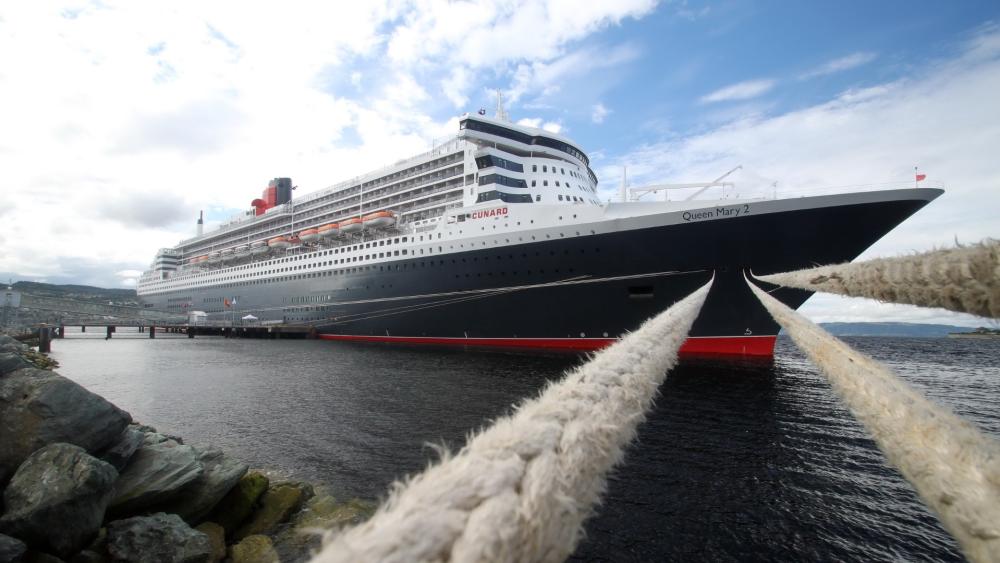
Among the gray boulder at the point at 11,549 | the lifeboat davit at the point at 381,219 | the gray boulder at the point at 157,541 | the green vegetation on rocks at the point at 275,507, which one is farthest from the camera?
the lifeboat davit at the point at 381,219

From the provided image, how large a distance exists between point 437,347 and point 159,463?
700 inches

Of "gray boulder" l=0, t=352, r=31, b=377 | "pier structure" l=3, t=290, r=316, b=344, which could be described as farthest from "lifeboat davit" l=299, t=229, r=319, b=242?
"gray boulder" l=0, t=352, r=31, b=377

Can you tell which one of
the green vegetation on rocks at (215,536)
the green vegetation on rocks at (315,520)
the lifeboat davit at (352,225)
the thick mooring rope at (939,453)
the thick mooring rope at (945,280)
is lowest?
the green vegetation on rocks at (315,520)

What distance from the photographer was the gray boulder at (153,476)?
4.45m

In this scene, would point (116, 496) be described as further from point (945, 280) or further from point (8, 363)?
point (945, 280)

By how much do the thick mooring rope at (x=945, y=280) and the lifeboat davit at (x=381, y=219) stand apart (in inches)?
1015

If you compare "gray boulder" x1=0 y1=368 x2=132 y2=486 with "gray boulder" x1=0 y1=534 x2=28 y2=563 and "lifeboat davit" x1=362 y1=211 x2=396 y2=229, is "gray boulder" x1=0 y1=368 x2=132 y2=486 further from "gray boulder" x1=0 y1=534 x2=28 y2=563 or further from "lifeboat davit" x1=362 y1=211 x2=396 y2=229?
"lifeboat davit" x1=362 y1=211 x2=396 y2=229

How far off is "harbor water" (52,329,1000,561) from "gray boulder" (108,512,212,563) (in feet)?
7.16

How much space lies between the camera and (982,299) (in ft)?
3.91

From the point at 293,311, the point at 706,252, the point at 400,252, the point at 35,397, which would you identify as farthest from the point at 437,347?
the point at 35,397

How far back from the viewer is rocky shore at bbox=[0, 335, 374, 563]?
12.1 feet

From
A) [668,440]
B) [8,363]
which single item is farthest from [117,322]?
[668,440]

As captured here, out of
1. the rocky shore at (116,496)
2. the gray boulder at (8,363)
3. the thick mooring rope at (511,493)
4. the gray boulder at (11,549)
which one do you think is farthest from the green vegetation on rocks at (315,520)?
the thick mooring rope at (511,493)

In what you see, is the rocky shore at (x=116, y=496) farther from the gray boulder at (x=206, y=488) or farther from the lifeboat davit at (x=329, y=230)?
the lifeboat davit at (x=329, y=230)
